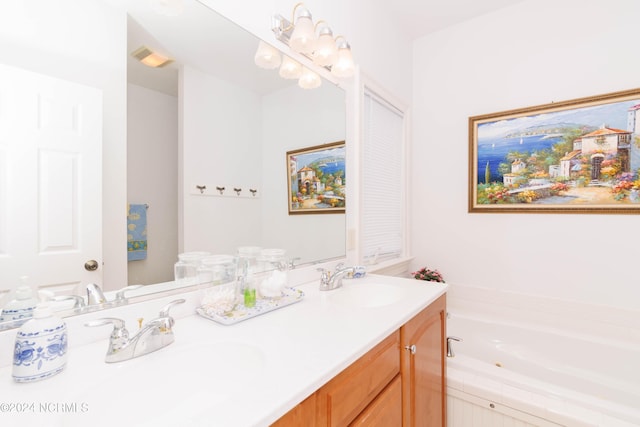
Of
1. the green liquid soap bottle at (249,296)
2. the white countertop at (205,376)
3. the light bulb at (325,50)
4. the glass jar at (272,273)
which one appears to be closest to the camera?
the white countertop at (205,376)

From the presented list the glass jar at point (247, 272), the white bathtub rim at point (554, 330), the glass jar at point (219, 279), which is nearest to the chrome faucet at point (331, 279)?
the glass jar at point (247, 272)

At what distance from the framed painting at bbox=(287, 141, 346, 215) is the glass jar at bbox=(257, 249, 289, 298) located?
0.25 m

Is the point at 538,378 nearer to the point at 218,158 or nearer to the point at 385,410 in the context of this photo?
the point at 385,410

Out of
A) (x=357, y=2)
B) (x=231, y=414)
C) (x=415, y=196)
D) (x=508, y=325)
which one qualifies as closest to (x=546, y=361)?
(x=508, y=325)

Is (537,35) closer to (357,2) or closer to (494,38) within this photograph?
(494,38)

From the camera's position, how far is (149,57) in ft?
2.88

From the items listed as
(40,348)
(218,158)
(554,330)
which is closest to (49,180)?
(40,348)

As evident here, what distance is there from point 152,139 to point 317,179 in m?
0.82

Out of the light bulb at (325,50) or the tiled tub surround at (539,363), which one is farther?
the light bulb at (325,50)

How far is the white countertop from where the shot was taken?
489mm

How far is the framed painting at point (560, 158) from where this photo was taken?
5.47 feet

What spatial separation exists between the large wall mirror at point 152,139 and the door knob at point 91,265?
0.05 ft

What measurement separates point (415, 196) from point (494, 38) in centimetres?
125

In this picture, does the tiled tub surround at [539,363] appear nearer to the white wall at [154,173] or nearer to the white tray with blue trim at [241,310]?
the white tray with blue trim at [241,310]
